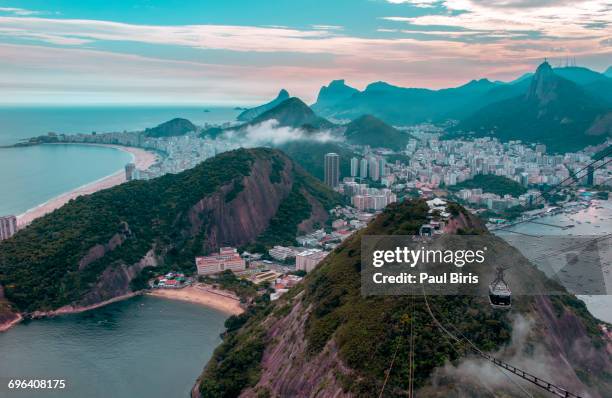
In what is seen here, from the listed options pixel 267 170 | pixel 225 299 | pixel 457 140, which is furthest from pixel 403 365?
pixel 457 140

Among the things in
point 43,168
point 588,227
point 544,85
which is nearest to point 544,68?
point 544,85

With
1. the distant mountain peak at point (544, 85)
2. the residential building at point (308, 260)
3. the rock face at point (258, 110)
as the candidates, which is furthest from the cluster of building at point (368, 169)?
the rock face at point (258, 110)

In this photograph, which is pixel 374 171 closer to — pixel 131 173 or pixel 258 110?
pixel 131 173

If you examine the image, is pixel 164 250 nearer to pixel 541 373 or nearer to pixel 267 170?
pixel 267 170

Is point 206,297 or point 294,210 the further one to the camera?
point 294,210

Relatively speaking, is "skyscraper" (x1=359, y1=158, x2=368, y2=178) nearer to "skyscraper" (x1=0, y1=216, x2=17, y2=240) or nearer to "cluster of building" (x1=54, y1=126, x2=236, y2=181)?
"cluster of building" (x1=54, y1=126, x2=236, y2=181)
